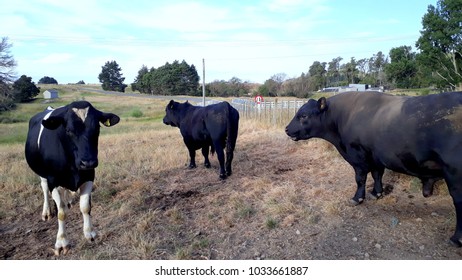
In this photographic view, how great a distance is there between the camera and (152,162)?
8273 mm

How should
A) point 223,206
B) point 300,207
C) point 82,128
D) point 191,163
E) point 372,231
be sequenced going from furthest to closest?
1. point 191,163
2. point 223,206
3. point 300,207
4. point 372,231
5. point 82,128

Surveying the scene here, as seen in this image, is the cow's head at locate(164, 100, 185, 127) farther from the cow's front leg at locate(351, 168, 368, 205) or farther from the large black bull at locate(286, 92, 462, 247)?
the cow's front leg at locate(351, 168, 368, 205)

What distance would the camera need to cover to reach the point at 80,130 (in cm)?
358

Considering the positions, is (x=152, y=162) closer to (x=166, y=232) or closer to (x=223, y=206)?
(x=223, y=206)

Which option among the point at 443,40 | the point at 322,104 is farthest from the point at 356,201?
the point at 443,40

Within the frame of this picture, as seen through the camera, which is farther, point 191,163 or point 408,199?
point 191,163

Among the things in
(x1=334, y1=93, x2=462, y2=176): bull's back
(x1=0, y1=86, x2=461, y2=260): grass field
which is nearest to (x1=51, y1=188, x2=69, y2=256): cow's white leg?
(x1=0, y1=86, x2=461, y2=260): grass field

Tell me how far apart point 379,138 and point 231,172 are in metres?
3.57

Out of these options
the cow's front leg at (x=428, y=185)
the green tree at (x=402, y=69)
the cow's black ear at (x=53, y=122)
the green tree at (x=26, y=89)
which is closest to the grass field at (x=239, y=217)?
the cow's front leg at (x=428, y=185)

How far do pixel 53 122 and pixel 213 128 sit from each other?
12.2ft

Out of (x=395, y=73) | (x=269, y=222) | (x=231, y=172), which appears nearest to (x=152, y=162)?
(x=231, y=172)

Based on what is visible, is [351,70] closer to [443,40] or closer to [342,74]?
[342,74]

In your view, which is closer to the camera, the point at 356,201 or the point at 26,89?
the point at 356,201

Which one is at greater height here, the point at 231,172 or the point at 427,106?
the point at 427,106
